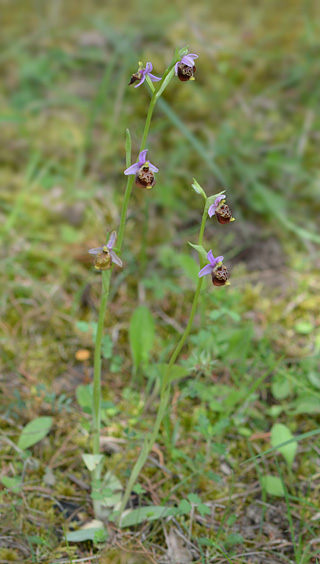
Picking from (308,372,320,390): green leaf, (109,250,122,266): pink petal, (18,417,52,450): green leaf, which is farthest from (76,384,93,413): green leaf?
(308,372,320,390): green leaf

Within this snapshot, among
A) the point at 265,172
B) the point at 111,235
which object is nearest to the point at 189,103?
the point at 265,172

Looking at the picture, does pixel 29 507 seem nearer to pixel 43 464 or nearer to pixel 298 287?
pixel 43 464

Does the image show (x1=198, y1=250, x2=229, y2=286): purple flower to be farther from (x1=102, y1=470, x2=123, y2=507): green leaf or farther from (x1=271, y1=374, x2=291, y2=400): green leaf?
(x1=271, y1=374, x2=291, y2=400): green leaf

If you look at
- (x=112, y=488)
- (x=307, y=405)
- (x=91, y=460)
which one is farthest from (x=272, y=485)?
(x=91, y=460)

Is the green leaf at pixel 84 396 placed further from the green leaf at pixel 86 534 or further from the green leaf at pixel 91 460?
the green leaf at pixel 86 534

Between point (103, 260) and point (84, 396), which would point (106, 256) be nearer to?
point (103, 260)

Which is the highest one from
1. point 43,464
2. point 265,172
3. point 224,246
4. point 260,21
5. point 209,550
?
point 260,21

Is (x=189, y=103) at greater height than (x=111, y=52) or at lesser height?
lesser
